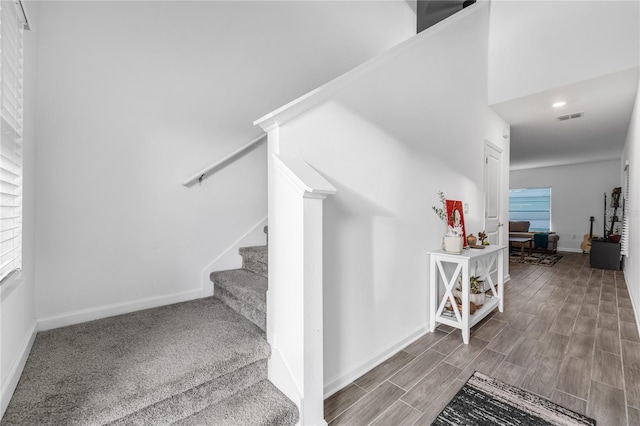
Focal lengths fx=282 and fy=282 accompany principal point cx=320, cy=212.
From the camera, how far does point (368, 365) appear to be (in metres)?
1.90

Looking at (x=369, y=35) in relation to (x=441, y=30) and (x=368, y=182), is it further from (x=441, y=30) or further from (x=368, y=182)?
(x=368, y=182)

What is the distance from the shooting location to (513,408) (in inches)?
61.6

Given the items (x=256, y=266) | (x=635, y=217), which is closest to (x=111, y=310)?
(x=256, y=266)

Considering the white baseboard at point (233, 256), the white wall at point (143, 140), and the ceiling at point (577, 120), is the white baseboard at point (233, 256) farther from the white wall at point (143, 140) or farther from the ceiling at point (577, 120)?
the ceiling at point (577, 120)

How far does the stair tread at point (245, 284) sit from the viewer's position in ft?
5.88

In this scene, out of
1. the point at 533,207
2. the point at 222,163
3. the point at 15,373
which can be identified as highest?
the point at 222,163

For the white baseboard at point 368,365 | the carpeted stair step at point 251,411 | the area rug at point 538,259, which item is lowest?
the area rug at point 538,259

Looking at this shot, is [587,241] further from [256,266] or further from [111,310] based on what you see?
[111,310]

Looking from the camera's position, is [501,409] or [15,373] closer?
[15,373]

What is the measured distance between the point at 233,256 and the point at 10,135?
1.55 meters

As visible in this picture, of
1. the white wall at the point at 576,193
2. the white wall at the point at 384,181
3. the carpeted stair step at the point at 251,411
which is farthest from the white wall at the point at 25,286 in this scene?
the white wall at the point at 576,193

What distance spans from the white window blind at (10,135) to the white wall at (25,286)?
12 cm

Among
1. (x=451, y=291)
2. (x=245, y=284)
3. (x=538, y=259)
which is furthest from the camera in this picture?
(x=538, y=259)

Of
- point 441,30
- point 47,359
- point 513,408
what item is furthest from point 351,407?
point 441,30
